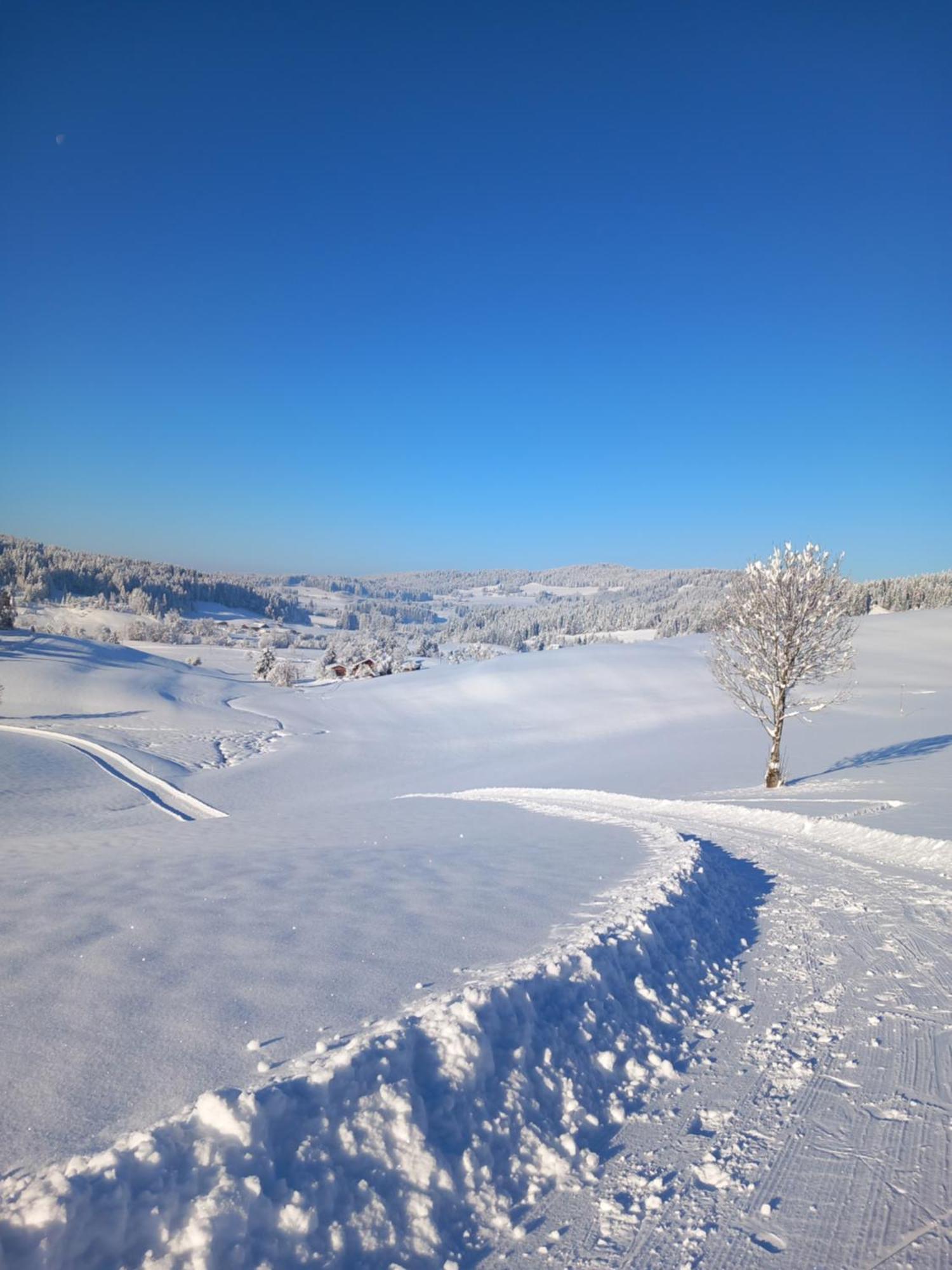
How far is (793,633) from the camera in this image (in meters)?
18.3

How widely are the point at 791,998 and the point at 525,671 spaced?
40.0 m

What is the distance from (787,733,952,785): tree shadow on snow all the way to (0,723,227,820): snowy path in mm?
19194

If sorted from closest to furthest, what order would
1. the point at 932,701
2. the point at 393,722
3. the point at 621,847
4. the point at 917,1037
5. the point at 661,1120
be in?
the point at 661,1120 < the point at 917,1037 < the point at 621,847 < the point at 932,701 < the point at 393,722

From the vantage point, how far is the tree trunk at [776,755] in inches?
734

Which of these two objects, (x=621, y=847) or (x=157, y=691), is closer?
(x=621, y=847)

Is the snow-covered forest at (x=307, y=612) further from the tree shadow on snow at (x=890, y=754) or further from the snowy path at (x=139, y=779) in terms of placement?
the tree shadow on snow at (x=890, y=754)

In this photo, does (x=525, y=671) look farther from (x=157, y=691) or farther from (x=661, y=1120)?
(x=661, y=1120)

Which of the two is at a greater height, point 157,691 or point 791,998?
point 791,998

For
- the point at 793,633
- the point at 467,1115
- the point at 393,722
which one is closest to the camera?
the point at 467,1115

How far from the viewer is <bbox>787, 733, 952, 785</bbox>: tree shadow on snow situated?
21047 mm

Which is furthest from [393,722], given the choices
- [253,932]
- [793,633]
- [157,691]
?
[253,932]

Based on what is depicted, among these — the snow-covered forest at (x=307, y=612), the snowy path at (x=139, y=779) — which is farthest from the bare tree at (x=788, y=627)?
the snow-covered forest at (x=307, y=612)

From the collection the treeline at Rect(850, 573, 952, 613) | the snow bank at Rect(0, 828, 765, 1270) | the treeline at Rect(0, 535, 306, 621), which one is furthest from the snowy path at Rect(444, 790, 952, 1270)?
the treeline at Rect(0, 535, 306, 621)

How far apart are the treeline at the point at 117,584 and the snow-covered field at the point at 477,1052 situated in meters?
121
